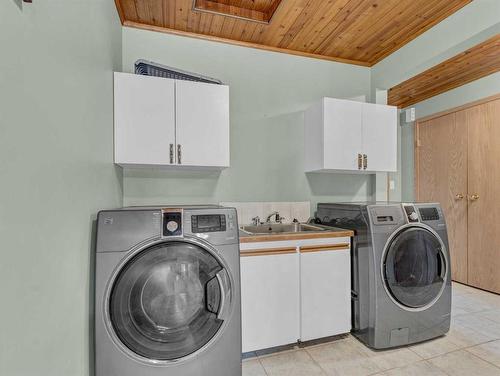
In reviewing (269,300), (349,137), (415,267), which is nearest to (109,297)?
(269,300)

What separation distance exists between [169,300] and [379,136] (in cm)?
239

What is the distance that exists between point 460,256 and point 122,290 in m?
4.05

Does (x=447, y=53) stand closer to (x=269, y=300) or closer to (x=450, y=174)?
(x=450, y=174)

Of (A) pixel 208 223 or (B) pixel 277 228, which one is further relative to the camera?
(B) pixel 277 228

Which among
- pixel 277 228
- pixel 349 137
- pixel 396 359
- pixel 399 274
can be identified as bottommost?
pixel 396 359

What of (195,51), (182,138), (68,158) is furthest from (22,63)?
(195,51)

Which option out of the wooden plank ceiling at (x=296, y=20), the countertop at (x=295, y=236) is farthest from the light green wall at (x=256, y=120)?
the countertop at (x=295, y=236)

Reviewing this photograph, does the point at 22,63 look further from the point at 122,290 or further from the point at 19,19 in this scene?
the point at 122,290

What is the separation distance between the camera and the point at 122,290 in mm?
1330

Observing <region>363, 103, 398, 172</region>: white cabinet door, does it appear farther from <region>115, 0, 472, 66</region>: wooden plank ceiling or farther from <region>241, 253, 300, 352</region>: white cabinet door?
<region>241, 253, 300, 352</region>: white cabinet door

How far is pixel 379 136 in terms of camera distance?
256 centimetres

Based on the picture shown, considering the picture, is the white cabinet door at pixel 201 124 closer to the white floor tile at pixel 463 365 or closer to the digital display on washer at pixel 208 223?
the digital display on washer at pixel 208 223

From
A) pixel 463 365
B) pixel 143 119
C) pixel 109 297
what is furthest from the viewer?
pixel 143 119

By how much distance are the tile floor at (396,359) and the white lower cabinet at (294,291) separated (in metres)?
0.11
